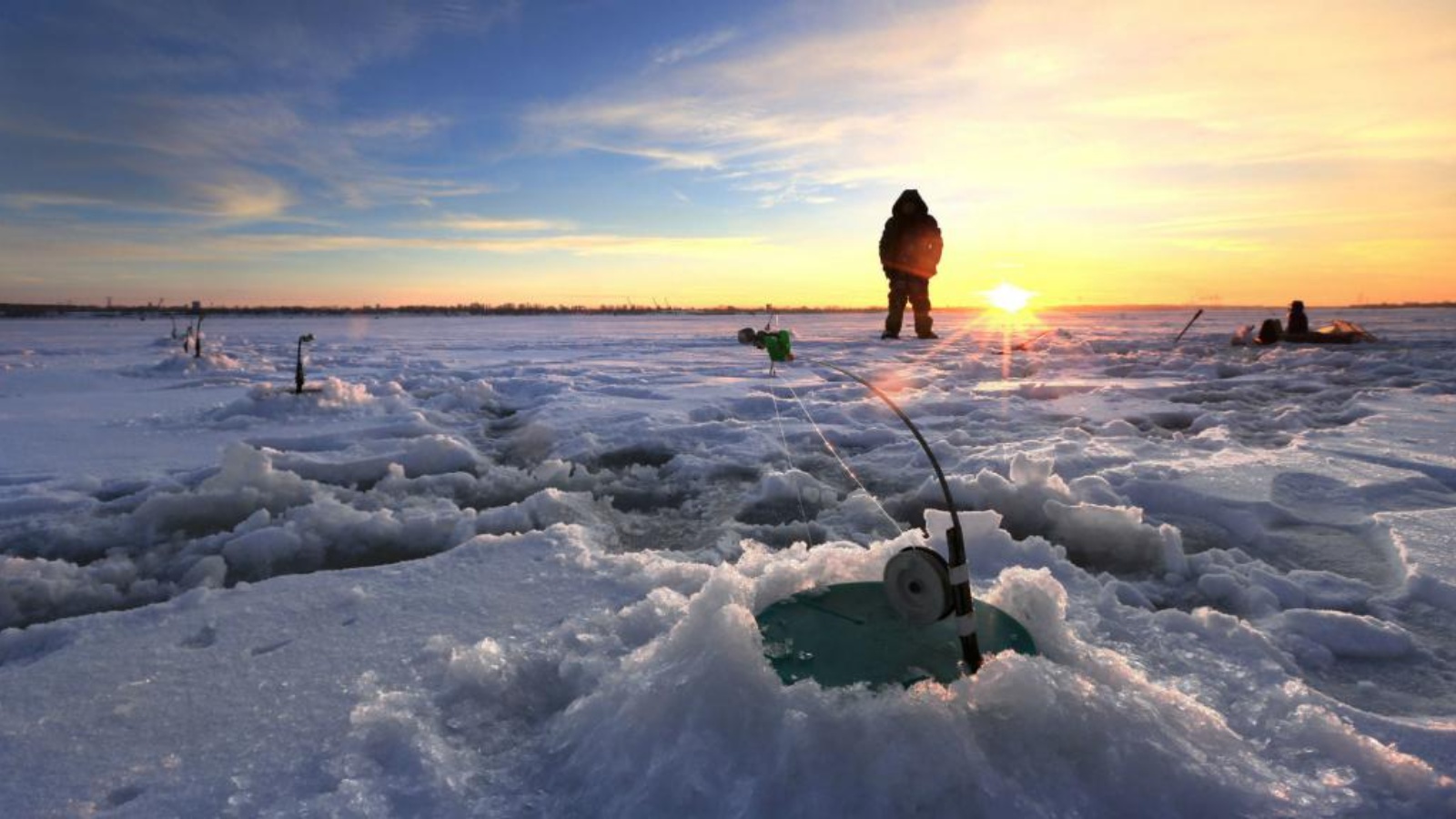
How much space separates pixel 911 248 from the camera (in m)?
20.3

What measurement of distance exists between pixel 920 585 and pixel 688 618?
757mm

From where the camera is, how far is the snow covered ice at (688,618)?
163 cm

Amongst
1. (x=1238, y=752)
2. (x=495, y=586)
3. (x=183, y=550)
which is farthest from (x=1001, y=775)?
(x=183, y=550)

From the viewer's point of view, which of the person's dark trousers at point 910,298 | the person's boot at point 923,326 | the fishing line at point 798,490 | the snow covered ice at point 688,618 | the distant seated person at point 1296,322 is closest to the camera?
the snow covered ice at point 688,618

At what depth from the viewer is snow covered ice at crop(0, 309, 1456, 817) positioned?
1629mm

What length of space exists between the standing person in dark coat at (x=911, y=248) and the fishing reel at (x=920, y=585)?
20.0 m

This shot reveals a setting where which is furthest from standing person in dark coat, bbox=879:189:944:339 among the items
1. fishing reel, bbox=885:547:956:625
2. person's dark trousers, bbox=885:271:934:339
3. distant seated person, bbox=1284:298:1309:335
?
fishing reel, bbox=885:547:956:625

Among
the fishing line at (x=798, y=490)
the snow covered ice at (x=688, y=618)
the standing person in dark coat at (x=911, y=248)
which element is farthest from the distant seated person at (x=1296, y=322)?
the fishing line at (x=798, y=490)

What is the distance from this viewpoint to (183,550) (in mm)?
3621

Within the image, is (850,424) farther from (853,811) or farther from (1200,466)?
(853,811)

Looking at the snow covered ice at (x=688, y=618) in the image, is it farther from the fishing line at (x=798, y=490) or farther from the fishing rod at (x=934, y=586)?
the fishing rod at (x=934, y=586)

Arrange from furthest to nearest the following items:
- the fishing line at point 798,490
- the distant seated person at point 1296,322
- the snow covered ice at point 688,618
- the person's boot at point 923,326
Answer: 1. the person's boot at point 923,326
2. the distant seated person at point 1296,322
3. the fishing line at point 798,490
4. the snow covered ice at point 688,618

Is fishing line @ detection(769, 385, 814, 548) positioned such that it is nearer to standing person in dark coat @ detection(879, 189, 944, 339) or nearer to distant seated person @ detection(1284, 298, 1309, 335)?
standing person in dark coat @ detection(879, 189, 944, 339)

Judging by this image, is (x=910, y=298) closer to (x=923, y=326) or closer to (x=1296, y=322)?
(x=923, y=326)
